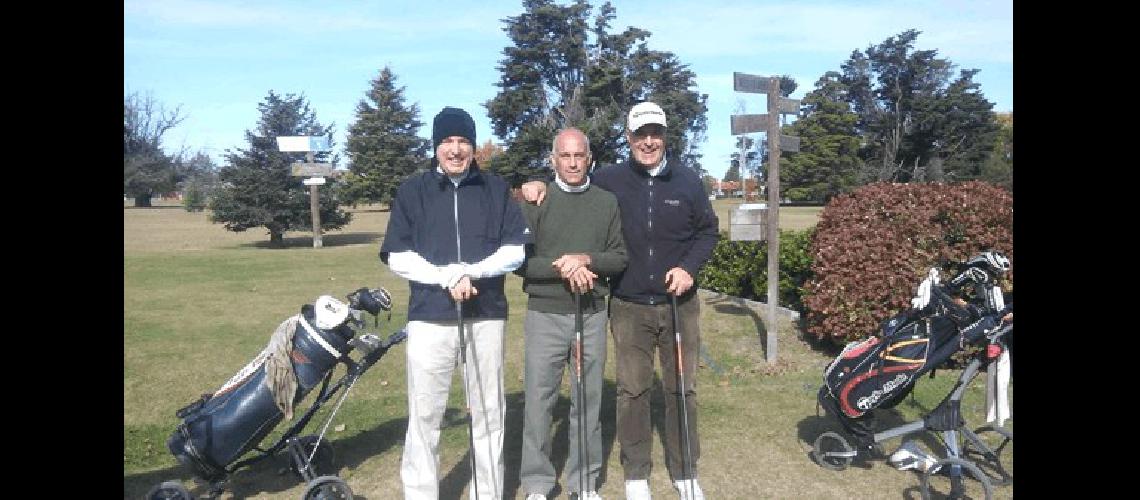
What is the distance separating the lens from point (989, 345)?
4027mm

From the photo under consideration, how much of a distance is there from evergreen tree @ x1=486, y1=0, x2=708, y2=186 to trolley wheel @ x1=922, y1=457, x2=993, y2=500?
4037 centimetres

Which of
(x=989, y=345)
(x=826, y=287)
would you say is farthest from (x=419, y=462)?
(x=826, y=287)

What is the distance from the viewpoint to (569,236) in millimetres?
4016

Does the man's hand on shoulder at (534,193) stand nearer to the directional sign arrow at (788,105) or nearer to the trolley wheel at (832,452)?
the trolley wheel at (832,452)

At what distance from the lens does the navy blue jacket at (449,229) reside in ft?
12.4

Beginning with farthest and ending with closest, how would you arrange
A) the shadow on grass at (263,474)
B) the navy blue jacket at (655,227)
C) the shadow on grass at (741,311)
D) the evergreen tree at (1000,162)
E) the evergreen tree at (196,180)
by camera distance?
the evergreen tree at (196,180) < the evergreen tree at (1000,162) < the shadow on grass at (741,311) < the shadow on grass at (263,474) < the navy blue jacket at (655,227)

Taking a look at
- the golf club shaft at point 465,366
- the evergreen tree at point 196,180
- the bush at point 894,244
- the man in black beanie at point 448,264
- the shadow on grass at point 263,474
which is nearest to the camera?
the golf club shaft at point 465,366

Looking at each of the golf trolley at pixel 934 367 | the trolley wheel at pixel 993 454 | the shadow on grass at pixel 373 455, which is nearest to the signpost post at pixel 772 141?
the shadow on grass at pixel 373 455

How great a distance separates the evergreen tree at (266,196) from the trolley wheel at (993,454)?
22.9 meters

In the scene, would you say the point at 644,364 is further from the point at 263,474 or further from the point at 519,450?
the point at 263,474

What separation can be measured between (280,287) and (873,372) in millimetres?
11849

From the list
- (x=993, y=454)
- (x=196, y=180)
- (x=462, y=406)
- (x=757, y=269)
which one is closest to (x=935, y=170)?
(x=757, y=269)

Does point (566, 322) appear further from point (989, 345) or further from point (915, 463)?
point (989, 345)

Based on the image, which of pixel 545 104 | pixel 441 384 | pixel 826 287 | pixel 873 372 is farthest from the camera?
pixel 545 104
